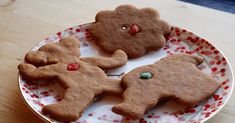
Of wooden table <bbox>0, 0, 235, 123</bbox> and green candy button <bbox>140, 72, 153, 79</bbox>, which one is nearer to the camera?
green candy button <bbox>140, 72, 153, 79</bbox>

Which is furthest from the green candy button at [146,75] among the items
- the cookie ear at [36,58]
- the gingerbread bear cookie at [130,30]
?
the cookie ear at [36,58]

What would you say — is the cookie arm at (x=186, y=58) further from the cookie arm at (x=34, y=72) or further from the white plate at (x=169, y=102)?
the cookie arm at (x=34, y=72)

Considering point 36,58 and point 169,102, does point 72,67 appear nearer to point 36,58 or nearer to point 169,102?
point 36,58

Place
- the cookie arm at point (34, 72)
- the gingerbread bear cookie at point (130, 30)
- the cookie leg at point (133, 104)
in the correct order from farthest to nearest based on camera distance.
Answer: the gingerbread bear cookie at point (130, 30), the cookie arm at point (34, 72), the cookie leg at point (133, 104)

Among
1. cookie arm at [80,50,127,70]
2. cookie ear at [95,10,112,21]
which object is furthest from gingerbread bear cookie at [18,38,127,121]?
cookie ear at [95,10,112,21]

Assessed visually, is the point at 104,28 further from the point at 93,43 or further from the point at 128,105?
the point at 128,105

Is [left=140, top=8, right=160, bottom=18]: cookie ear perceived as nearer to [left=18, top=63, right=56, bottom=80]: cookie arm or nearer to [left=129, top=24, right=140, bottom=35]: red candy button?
[left=129, top=24, right=140, bottom=35]: red candy button

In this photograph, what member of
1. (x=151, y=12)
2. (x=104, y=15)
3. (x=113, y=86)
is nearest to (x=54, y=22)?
(x=104, y=15)
